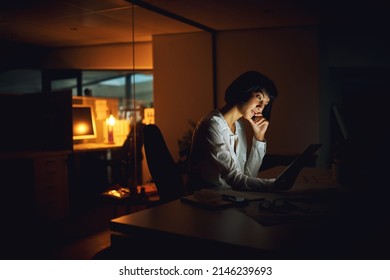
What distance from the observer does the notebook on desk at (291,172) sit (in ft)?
5.87

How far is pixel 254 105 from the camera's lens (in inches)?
90.0

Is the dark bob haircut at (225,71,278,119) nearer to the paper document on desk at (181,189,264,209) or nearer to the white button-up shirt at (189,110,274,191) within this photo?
the white button-up shirt at (189,110,274,191)

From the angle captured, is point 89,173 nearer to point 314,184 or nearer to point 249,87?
point 249,87

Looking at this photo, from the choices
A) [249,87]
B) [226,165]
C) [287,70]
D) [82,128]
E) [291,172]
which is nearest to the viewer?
[291,172]

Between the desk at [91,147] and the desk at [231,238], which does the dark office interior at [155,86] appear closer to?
the desk at [91,147]

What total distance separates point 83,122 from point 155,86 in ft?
3.80

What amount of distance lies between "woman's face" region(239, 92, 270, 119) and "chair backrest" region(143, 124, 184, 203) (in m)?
0.51

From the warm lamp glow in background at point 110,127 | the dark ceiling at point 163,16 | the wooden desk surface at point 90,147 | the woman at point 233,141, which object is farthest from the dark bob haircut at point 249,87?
the warm lamp glow in background at point 110,127

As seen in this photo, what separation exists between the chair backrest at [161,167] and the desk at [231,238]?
0.60m

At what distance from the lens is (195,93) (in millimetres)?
5668

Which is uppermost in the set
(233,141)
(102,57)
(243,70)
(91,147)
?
(102,57)

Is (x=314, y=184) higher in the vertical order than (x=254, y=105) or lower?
lower

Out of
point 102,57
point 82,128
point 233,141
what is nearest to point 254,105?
point 233,141

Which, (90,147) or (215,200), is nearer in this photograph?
(215,200)
